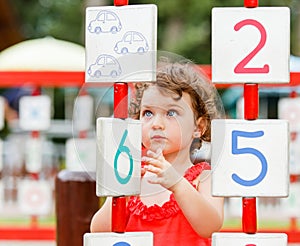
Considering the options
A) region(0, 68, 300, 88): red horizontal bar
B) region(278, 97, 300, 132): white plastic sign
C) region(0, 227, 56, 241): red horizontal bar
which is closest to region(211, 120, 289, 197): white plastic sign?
region(0, 68, 300, 88): red horizontal bar

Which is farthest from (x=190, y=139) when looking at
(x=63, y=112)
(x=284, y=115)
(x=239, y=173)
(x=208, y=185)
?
(x=63, y=112)

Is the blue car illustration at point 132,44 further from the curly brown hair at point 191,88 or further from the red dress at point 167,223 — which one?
the red dress at point 167,223

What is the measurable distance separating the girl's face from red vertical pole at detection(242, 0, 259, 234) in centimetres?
27

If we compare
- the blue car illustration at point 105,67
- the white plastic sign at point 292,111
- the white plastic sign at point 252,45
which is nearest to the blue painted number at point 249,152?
the white plastic sign at point 252,45

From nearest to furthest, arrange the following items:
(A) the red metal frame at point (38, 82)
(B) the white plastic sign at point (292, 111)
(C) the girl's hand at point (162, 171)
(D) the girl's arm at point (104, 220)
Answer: (C) the girl's hand at point (162, 171) < (D) the girl's arm at point (104, 220) < (A) the red metal frame at point (38, 82) < (B) the white plastic sign at point (292, 111)

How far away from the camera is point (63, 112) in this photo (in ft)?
62.8

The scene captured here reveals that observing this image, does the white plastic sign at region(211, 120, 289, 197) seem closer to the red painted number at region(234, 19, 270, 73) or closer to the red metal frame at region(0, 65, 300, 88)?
the red painted number at region(234, 19, 270, 73)

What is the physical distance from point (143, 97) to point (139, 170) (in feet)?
0.99

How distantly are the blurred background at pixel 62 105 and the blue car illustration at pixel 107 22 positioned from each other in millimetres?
265

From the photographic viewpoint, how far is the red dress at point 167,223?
275 centimetres

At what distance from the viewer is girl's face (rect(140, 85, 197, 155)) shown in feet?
8.88

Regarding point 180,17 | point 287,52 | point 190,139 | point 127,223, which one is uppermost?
point 180,17

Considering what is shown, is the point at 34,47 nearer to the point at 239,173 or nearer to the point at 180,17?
the point at 239,173

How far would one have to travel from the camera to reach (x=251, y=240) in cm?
250
